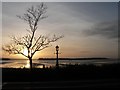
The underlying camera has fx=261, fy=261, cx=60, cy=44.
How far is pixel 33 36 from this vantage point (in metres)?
21.0

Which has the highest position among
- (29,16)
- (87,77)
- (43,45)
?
(29,16)

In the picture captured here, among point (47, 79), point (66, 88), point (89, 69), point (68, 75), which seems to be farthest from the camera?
point (89, 69)

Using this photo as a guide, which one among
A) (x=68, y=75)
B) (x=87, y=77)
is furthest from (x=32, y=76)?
(x=87, y=77)

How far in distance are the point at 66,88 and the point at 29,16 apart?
10908mm

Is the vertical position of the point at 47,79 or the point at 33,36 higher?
the point at 33,36

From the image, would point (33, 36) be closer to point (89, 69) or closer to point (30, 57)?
point (30, 57)

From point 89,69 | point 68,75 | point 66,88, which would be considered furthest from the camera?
point 89,69

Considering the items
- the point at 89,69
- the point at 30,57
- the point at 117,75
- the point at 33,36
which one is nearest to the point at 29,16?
the point at 33,36

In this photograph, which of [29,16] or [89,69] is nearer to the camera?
[89,69]

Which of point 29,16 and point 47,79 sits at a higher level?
point 29,16

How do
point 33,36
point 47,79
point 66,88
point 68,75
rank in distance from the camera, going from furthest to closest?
point 33,36
point 68,75
point 47,79
point 66,88

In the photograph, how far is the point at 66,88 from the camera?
12312mm

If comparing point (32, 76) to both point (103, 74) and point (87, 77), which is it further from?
point (103, 74)

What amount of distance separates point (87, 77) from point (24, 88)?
20.2ft
